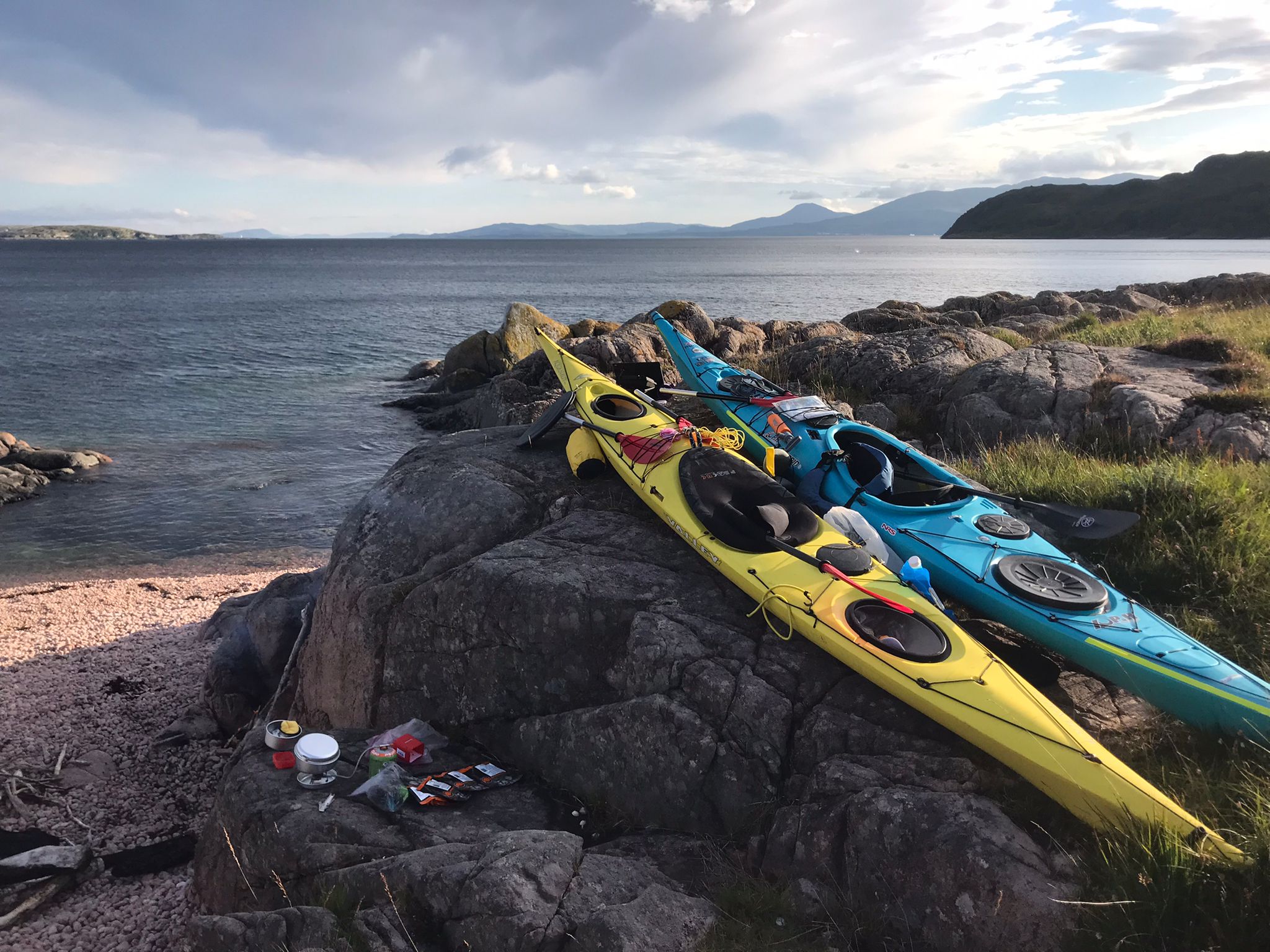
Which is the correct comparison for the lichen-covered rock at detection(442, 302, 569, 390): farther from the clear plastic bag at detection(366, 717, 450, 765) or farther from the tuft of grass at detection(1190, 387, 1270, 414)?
the clear plastic bag at detection(366, 717, 450, 765)

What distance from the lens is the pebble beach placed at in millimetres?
5285

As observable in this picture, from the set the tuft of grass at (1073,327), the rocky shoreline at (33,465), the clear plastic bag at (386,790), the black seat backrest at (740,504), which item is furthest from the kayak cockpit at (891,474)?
the rocky shoreline at (33,465)

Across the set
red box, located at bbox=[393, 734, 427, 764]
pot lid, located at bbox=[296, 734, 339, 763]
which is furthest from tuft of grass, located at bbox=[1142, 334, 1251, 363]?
pot lid, located at bbox=[296, 734, 339, 763]

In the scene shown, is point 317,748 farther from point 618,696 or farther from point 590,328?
point 590,328

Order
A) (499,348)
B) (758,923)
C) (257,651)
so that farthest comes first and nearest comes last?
(499,348) → (257,651) → (758,923)

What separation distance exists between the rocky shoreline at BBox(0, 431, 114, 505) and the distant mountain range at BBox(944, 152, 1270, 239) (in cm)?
14200

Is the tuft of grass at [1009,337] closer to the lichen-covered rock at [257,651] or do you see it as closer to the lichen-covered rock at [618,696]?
the lichen-covered rock at [618,696]

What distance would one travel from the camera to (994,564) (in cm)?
565

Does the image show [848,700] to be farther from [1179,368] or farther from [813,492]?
[1179,368]

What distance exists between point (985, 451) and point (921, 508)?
11.1 feet

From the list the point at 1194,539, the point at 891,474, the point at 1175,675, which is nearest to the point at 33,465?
the point at 891,474

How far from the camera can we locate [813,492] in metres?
7.34

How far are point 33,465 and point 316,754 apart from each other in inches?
735

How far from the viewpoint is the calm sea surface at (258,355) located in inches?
631
